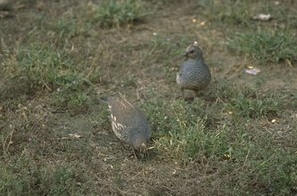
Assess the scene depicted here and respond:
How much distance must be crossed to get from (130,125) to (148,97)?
3.64 ft

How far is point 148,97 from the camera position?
7.13m

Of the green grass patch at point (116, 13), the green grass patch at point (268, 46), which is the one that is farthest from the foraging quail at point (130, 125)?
the green grass patch at point (116, 13)

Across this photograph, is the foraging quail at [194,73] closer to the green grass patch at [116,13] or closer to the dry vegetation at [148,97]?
the dry vegetation at [148,97]

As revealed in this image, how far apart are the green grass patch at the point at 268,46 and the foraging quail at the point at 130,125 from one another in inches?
77.6

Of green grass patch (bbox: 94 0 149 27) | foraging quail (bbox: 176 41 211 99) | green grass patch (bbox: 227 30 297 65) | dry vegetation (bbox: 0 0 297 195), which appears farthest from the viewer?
green grass patch (bbox: 94 0 149 27)

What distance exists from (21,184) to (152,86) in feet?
7.65

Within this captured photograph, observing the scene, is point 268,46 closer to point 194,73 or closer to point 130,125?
point 194,73

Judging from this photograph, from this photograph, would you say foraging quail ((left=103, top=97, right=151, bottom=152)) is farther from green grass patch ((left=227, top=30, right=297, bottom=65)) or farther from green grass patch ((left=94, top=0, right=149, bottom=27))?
green grass patch ((left=94, top=0, right=149, bottom=27))

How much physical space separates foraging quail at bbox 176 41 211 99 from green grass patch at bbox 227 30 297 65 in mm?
953

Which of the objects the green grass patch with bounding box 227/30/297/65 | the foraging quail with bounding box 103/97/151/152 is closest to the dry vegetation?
the green grass patch with bounding box 227/30/297/65

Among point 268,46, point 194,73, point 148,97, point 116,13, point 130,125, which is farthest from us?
point 116,13

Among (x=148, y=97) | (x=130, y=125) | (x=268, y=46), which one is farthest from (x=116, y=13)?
(x=130, y=125)

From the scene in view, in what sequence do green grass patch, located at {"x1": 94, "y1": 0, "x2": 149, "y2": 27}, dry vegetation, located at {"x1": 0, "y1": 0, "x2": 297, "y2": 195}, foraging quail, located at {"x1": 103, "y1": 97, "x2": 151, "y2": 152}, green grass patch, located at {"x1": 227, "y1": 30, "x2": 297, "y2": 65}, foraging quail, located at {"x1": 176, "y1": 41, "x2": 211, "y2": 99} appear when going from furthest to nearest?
green grass patch, located at {"x1": 94, "y1": 0, "x2": 149, "y2": 27}
green grass patch, located at {"x1": 227, "y1": 30, "x2": 297, "y2": 65}
foraging quail, located at {"x1": 176, "y1": 41, "x2": 211, "y2": 99}
foraging quail, located at {"x1": 103, "y1": 97, "x2": 151, "y2": 152}
dry vegetation, located at {"x1": 0, "y1": 0, "x2": 297, "y2": 195}

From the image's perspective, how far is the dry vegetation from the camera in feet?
18.7
